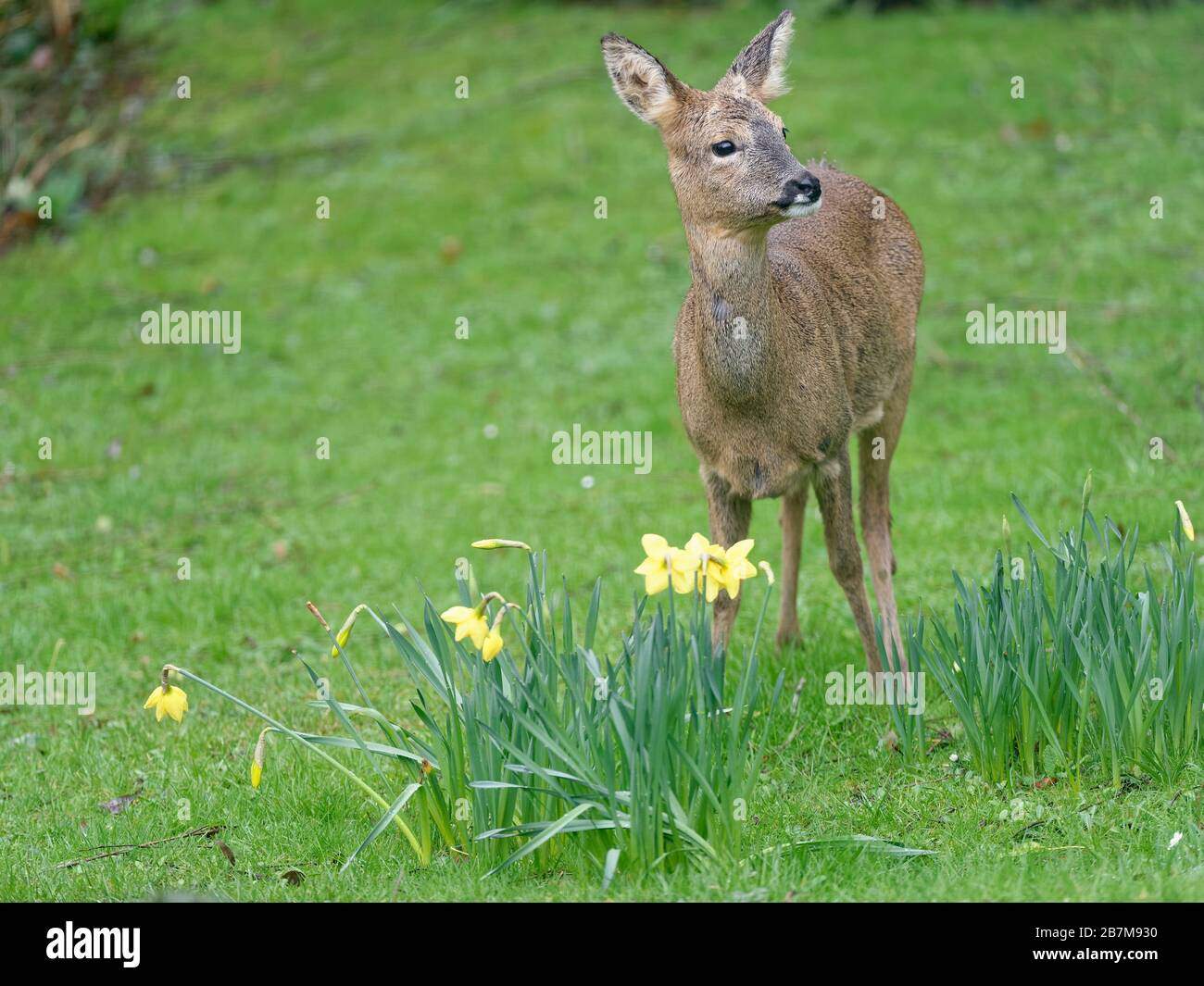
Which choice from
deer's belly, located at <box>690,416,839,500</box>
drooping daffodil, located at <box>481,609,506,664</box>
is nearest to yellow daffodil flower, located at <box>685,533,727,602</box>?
drooping daffodil, located at <box>481,609,506,664</box>

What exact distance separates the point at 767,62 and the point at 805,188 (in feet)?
3.27

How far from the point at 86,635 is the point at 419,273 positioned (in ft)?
19.8

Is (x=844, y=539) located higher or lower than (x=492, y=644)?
higher

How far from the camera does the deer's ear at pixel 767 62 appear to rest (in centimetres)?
583

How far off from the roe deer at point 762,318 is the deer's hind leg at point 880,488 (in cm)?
3

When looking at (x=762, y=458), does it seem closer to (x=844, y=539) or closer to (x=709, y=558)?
(x=844, y=539)

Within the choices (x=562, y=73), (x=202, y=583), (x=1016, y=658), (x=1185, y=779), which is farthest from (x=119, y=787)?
(x=562, y=73)

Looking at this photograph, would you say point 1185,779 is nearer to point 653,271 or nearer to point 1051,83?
point 653,271

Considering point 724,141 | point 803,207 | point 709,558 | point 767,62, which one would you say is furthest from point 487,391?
point 709,558
